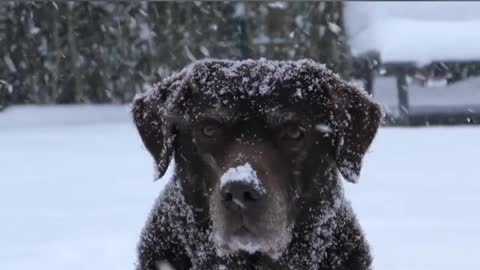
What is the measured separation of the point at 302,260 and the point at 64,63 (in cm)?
742

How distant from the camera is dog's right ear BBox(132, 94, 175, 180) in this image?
323cm

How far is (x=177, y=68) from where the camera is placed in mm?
10133

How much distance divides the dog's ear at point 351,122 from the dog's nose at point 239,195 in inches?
19.4

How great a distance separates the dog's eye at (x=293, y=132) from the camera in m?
3.12

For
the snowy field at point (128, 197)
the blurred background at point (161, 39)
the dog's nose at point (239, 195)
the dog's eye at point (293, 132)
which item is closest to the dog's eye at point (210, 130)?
the dog's eye at point (293, 132)

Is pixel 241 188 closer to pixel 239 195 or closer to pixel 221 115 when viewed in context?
pixel 239 195

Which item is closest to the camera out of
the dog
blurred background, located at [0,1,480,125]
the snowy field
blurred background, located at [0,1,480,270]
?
the dog

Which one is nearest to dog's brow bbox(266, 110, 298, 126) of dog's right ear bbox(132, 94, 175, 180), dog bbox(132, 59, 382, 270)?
dog bbox(132, 59, 382, 270)

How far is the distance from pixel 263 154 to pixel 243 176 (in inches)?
9.6

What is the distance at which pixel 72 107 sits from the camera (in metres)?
10.4

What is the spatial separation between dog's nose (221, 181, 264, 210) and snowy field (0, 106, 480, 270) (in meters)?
1.89

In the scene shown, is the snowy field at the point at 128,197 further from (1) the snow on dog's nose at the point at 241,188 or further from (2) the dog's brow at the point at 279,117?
(1) the snow on dog's nose at the point at 241,188

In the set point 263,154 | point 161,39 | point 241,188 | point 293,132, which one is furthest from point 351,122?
point 161,39

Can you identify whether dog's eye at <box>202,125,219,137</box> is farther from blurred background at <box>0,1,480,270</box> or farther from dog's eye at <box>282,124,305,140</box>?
blurred background at <box>0,1,480,270</box>
